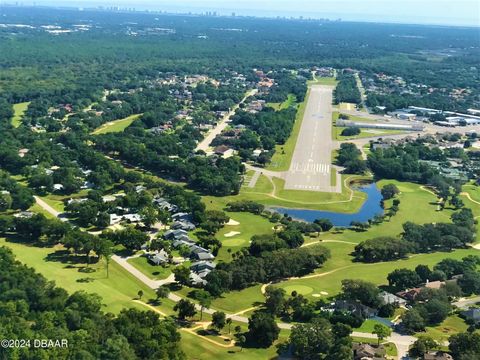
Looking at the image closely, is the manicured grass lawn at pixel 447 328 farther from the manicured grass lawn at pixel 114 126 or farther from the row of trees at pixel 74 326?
the manicured grass lawn at pixel 114 126

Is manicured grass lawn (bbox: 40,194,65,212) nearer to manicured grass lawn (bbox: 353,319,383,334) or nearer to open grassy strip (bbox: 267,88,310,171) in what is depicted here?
open grassy strip (bbox: 267,88,310,171)

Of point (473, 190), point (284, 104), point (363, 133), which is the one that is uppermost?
point (284, 104)

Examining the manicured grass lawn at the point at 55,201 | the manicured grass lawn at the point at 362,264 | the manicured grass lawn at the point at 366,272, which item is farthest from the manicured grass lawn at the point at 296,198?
the manicured grass lawn at the point at 55,201

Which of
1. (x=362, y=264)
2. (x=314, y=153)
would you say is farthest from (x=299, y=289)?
(x=314, y=153)

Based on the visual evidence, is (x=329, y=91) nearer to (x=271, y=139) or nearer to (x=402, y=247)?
(x=271, y=139)

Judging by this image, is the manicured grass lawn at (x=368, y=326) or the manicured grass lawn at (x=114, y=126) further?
the manicured grass lawn at (x=114, y=126)

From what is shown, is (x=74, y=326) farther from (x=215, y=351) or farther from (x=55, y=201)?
(x=55, y=201)
